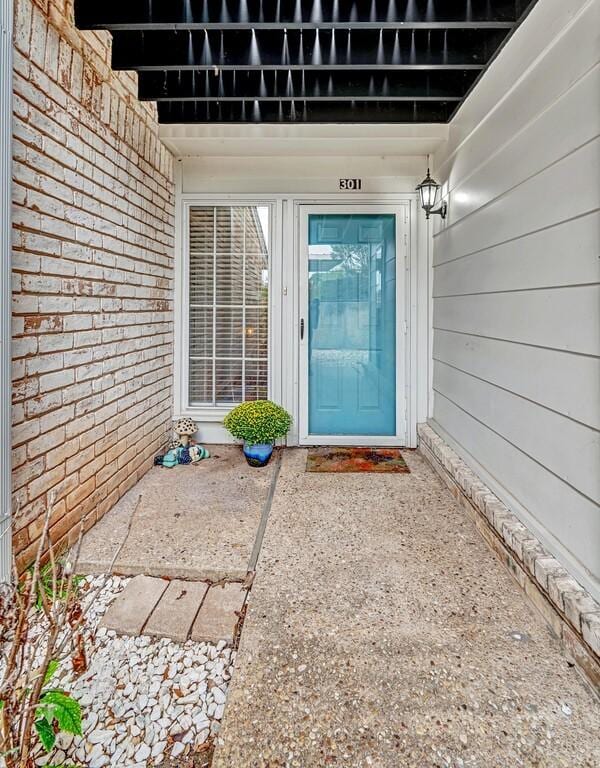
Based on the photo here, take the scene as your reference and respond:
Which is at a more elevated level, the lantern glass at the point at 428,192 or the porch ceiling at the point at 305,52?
the porch ceiling at the point at 305,52

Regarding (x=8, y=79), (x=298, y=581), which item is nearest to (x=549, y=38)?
(x=8, y=79)

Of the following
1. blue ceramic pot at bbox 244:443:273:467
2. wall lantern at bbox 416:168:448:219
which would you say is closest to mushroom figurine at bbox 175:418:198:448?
blue ceramic pot at bbox 244:443:273:467

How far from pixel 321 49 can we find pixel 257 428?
7.99 feet

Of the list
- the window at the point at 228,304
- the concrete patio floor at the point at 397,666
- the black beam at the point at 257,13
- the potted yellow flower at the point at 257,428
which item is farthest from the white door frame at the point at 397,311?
the black beam at the point at 257,13

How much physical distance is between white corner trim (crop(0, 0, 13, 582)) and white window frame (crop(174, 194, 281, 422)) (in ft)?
7.06

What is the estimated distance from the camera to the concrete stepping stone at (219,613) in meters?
1.62

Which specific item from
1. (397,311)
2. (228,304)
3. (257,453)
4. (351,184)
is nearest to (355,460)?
(257,453)

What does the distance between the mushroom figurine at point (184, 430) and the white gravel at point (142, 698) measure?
→ 2076 mm

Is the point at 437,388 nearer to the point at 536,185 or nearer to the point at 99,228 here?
the point at 536,185

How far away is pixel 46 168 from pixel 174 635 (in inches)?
81.1

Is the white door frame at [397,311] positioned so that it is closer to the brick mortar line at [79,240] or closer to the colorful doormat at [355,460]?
the colorful doormat at [355,460]

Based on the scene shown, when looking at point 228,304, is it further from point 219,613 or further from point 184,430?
point 219,613

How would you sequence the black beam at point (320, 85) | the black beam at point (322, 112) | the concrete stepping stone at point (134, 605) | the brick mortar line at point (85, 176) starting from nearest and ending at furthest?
1. the concrete stepping stone at point (134, 605)
2. the brick mortar line at point (85, 176)
3. the black beam at point (320, 85)
4. the black beam at point (322, 112)

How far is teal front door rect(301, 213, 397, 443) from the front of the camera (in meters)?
3.85
